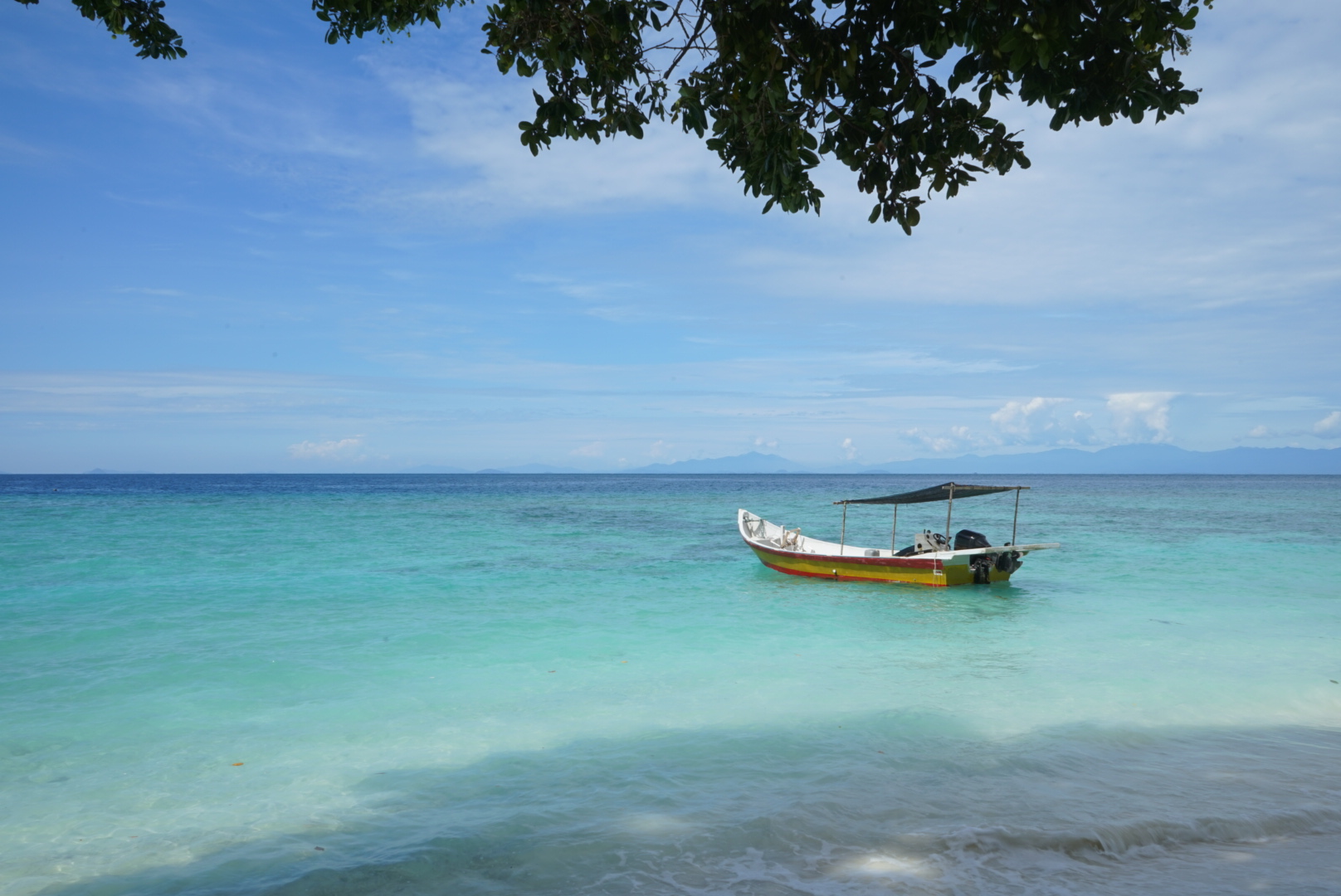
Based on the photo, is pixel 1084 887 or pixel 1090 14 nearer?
pixel 1090 14

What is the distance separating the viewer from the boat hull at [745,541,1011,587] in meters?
18.5

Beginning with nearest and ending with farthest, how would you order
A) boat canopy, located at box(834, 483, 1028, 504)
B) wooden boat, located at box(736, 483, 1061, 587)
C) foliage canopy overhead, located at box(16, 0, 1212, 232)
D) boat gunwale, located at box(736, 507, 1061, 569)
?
1. foliage canopy overhead, located at box(16, 0, 1212, 232)
2. boat gunwale, located at box(736, 507, 1061, 569)
3. wooden boat, located at box(736, 483, 1061, 587)
4. boat canopy, located at box(834, 483, 1028, 504)

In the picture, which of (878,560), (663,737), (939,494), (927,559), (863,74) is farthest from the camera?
(939,494)

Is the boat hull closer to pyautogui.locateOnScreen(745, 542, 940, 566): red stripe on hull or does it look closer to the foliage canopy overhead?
pyautogui.locateOnScreen(745, 542, 940, 566): red stripe on hull

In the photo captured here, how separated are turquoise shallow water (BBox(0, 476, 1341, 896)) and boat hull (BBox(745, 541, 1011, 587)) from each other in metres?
0.51

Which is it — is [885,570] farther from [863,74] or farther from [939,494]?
[863,74]

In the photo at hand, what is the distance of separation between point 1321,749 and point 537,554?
821 inches

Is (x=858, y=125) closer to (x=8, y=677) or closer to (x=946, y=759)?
(x=946, y=759)

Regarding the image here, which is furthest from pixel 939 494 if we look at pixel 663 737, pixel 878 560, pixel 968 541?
pixel 663 737

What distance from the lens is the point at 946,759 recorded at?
739cm

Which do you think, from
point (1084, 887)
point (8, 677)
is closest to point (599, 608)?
point (8, 677)

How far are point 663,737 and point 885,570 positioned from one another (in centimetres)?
1186

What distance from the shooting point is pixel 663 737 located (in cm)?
823

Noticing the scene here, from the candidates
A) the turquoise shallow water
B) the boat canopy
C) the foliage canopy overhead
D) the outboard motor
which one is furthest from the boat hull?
the foliage canopy overhead
